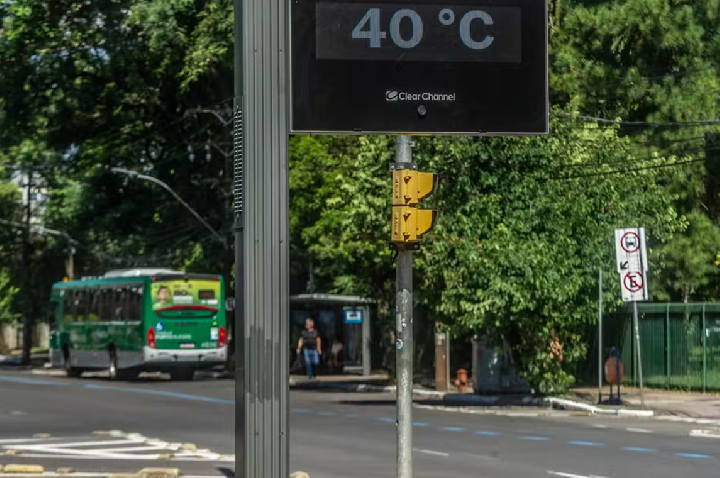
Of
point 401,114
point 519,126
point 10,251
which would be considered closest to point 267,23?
point 401,114

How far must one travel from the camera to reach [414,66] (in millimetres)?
10680

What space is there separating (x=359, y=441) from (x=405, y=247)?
863cm

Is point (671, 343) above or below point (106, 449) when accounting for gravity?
above

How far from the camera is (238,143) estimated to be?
1096 centimetres

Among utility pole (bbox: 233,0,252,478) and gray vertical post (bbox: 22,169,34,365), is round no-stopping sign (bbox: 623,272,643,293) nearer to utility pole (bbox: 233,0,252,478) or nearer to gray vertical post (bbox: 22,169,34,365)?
utility pole (bbox: 233,0,252,478)

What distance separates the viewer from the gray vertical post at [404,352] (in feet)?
44.1

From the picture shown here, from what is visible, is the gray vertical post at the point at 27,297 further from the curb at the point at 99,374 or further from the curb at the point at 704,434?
the curb at the point at 704,434

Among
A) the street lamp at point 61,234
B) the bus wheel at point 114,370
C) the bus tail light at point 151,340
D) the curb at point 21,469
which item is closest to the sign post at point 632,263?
the curb at point 21,469

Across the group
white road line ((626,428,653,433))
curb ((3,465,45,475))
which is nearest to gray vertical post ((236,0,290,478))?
curb ((3,465,45,475))

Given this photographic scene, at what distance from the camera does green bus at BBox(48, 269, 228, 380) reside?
4575cm

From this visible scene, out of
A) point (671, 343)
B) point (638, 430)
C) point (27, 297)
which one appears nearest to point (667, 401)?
point (671, 343)

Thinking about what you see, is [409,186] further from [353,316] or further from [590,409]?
[353,316]

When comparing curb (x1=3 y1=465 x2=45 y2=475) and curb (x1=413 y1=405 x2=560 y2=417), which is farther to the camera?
curb (x1=413 y1=405 x2=560 y2=417)

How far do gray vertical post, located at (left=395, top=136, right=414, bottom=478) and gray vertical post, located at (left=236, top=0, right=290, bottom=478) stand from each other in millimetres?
2810
